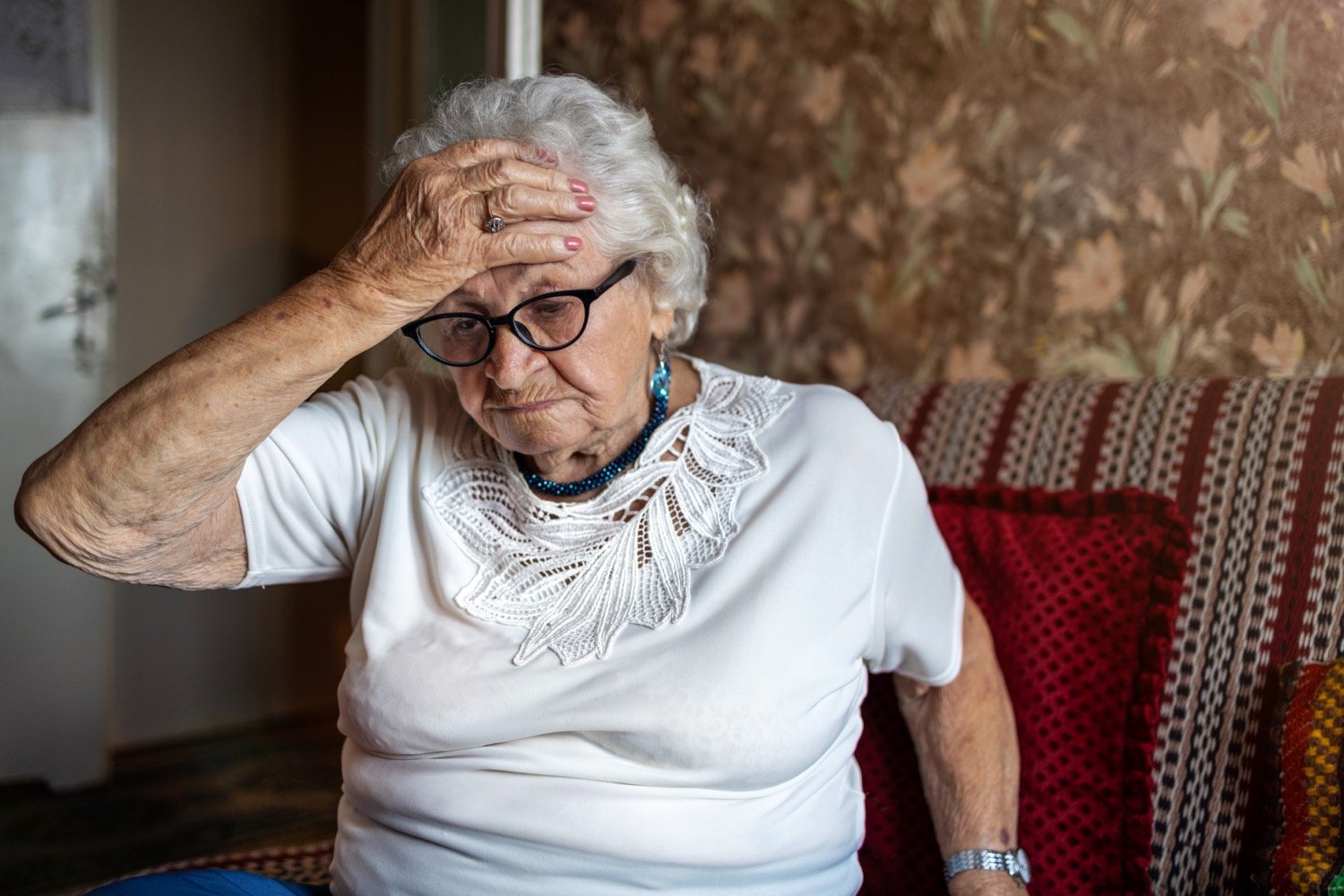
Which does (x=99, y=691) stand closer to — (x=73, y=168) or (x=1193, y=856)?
(x=73, y=168)

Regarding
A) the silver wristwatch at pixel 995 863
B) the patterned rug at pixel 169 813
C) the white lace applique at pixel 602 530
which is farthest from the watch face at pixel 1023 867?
the patterned rug at pixel 169 813

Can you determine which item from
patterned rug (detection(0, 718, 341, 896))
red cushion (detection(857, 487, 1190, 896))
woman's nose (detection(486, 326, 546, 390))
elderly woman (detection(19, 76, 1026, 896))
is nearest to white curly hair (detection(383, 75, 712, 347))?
elderly woman (detection(19, 76, 1026, 896))

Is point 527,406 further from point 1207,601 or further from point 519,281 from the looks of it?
point 1207,601

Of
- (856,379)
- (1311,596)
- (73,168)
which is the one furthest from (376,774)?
(73,168)

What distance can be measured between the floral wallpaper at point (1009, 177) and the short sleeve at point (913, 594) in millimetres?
643

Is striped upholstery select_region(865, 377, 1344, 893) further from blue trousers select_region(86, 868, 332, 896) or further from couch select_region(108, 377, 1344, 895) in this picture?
blue trousers select_region(86, 868, 332, 896)

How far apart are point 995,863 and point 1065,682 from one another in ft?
0.76

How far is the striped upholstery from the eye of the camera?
1.17m

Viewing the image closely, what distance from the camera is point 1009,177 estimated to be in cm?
182

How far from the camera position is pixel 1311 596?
3.86 ft

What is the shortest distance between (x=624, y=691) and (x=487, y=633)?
0.17 m

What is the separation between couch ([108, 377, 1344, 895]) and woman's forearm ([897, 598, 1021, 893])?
0.13ft

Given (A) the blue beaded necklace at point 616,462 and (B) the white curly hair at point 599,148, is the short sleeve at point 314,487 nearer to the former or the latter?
(A) the blue beaded necklace at point 616,462

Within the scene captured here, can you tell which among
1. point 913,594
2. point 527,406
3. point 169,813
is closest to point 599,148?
point 527,406
